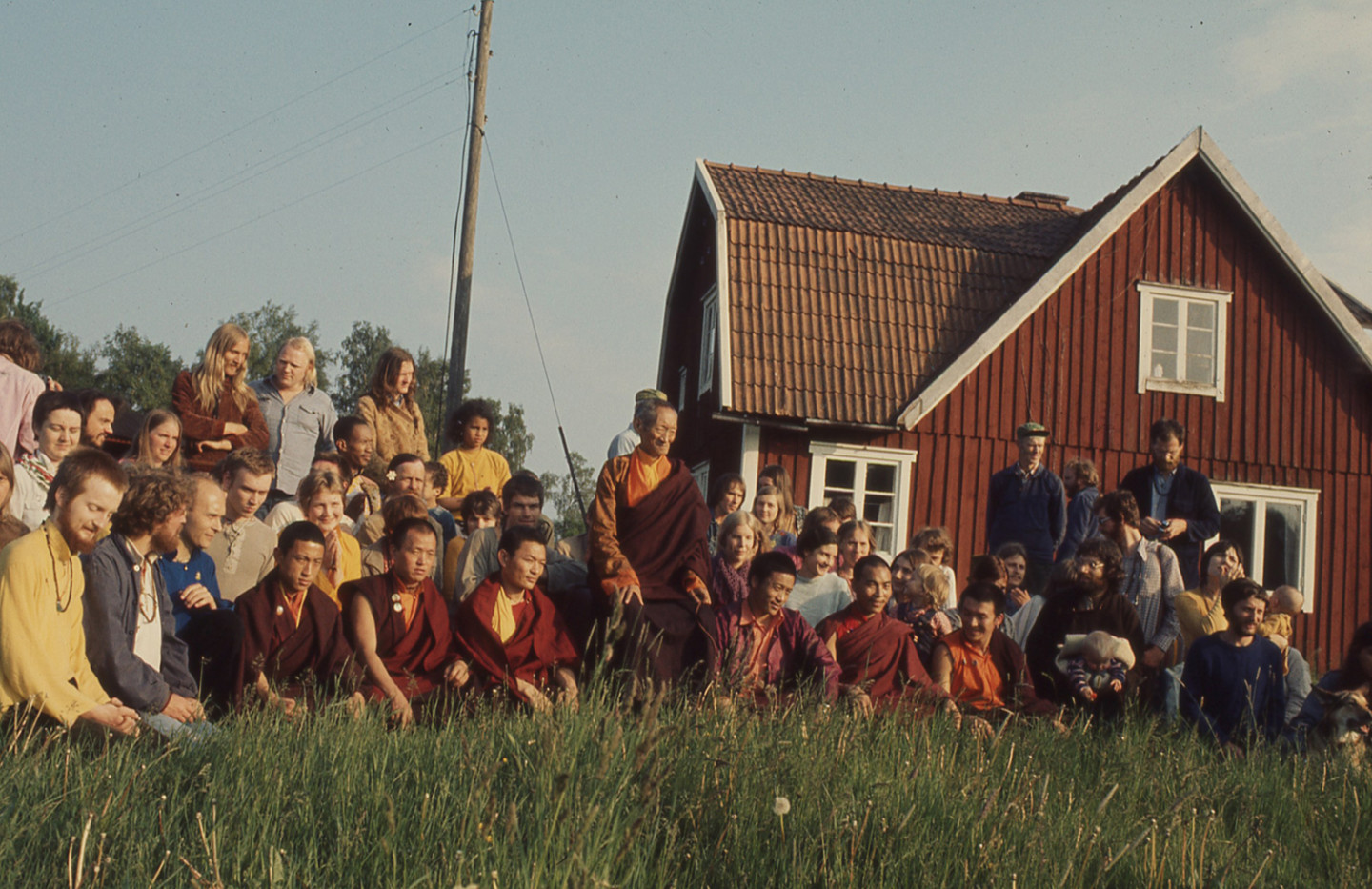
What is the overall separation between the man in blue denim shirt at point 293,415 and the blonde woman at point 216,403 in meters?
0.26

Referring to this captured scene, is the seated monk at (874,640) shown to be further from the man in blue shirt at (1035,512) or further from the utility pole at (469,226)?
the utility pole at (469,226)

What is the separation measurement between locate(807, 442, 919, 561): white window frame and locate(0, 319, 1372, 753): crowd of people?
8256 mm

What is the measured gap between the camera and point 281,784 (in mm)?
3732

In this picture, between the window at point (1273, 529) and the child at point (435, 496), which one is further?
the window at point (1273, 529)

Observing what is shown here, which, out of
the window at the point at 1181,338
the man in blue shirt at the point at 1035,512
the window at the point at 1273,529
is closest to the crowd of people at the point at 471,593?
the man in blue shirt at the point at 1035,512

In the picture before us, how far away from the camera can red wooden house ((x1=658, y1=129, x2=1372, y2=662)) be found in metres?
18.3

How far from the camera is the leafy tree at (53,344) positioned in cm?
5825

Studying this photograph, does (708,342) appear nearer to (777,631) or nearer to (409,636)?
(777,631)

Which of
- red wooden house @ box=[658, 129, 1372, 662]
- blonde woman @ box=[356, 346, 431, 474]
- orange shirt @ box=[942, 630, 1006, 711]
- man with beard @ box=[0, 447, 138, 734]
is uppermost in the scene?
red wooden house @ box=[658, 129, 1372, 662]

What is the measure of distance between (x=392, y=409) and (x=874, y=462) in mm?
10302

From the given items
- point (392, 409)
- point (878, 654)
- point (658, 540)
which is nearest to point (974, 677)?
point (878, 654)

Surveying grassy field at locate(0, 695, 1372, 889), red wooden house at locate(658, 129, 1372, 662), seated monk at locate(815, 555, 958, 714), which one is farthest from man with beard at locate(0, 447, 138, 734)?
red wooden house at locate(658, 129, 1372, 662)

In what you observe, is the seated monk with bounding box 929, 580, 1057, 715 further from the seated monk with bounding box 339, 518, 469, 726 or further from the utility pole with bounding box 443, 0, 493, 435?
the utility pole with bounding box 443, 0, 493, 435

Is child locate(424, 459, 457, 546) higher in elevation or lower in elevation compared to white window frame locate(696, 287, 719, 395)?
lower
